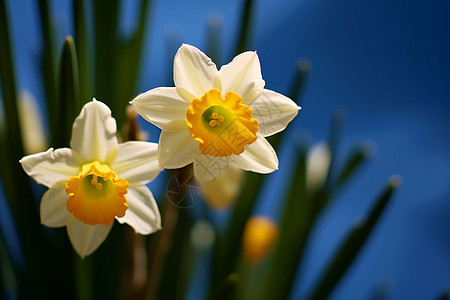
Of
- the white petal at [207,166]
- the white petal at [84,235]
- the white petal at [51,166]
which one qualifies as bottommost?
the white petal at [84,235]

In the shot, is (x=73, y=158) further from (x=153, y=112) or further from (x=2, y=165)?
(x=2, y=165)

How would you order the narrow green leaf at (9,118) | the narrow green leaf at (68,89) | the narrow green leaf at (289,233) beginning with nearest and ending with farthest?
the narrow green leaf at (68,89)
the narrow green leaf at (9,118)
the narrow green leaf at (289,233)

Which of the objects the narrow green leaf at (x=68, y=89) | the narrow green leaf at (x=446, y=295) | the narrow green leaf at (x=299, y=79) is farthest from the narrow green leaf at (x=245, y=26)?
the narrow green leaf at (x=446, y=295)

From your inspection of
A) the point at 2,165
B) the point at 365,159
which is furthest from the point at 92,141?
the point at 365,159

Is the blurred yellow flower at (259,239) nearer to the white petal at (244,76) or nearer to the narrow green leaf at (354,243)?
the narrow green leaf at (354,243)

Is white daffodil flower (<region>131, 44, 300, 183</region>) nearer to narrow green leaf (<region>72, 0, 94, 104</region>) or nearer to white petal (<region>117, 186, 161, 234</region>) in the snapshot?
white petal (<region>117, 186, 161, 234</region>)

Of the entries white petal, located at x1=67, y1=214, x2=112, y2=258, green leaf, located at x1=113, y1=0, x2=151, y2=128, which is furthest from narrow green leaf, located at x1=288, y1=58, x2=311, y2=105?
white petal, located at x1=67, y1=214, x2=112, y2=258

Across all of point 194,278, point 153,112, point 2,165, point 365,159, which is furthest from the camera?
point 194,278

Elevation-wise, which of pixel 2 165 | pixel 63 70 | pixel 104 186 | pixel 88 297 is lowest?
pixel 88 297
